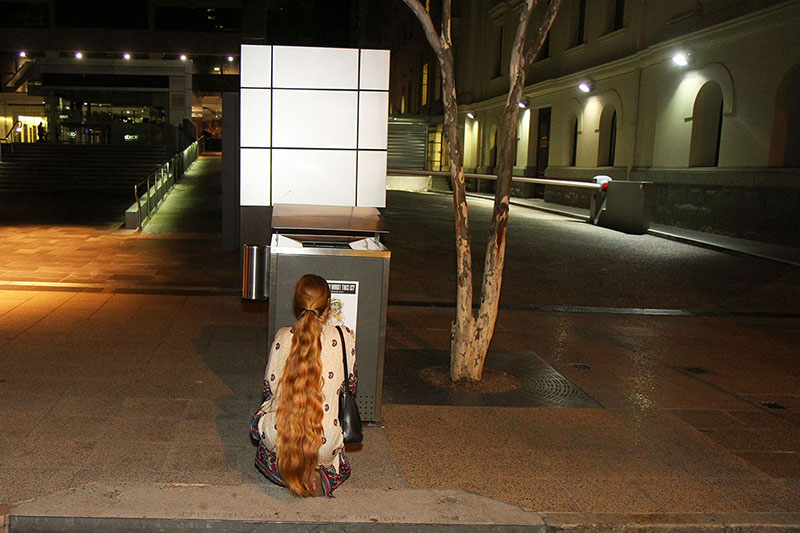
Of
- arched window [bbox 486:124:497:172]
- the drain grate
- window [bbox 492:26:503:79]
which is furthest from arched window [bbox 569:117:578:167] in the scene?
the drain grate

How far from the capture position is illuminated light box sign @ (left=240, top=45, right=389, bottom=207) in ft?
39.0

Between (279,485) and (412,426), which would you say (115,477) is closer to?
(279,485)

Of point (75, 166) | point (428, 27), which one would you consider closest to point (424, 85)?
point (75, 166)

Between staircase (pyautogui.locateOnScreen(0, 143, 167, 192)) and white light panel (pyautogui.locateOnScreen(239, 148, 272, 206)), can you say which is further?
staircase (pyautogui.locateOnScreen(0, 143, 167, 192))

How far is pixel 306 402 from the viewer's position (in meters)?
3.86

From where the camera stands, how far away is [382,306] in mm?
5223

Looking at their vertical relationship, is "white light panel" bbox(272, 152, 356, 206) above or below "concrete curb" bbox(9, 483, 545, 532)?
above

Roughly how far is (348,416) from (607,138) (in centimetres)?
2559

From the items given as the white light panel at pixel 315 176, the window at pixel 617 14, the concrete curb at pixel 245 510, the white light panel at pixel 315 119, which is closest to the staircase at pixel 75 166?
the window at pixel 617 14

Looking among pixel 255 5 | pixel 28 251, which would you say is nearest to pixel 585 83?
pixel 255 5

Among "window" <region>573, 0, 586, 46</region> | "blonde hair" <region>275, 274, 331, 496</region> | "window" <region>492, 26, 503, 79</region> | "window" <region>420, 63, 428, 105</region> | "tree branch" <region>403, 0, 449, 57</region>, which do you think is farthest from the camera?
"window" <region>420, 63, 428, 105</region>

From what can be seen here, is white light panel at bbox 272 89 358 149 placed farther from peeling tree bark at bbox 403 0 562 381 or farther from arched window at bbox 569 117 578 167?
arched window at bbox 569 117 578 167

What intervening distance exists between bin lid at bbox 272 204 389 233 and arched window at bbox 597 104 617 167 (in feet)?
75.1

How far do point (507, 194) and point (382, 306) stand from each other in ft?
5.84
